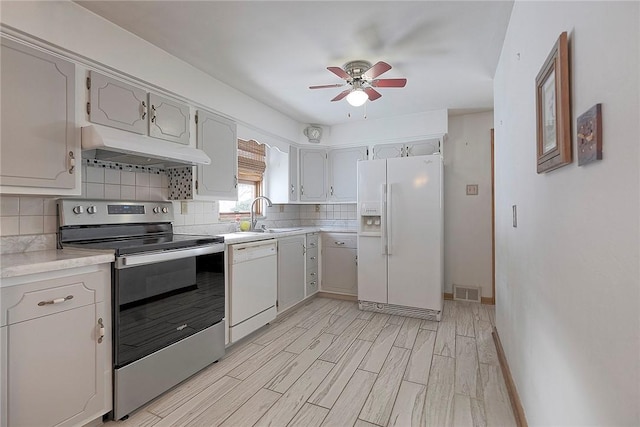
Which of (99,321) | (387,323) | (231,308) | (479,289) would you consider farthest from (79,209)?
(479,289)

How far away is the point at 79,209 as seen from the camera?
2.04 m

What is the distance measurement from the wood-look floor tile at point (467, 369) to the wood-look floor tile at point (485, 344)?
Answer: 5 cm

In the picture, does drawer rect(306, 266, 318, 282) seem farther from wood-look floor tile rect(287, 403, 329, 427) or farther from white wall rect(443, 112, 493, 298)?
wood-look floor tile rect(287, 403, 329, 427)

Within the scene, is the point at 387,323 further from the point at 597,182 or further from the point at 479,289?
the point at 597,182

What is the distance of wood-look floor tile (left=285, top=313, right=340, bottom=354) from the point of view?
2658mm

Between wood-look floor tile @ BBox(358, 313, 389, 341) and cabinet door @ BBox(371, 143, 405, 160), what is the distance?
204 centimetres

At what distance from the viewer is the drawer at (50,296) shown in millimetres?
1366

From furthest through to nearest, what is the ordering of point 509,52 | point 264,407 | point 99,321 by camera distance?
point 509,52, point 264,407, point 99,321

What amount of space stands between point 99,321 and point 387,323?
99.8 inches

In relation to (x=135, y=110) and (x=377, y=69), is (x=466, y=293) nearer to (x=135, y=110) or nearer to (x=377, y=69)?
(x=377, y=69)

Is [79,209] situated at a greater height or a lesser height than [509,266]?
greater

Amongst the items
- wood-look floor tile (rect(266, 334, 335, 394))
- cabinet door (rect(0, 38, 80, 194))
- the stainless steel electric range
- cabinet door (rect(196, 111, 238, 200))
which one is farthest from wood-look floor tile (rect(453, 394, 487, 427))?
cabinet door (rect(0, 38, 80, 194))

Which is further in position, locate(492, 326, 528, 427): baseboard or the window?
the window

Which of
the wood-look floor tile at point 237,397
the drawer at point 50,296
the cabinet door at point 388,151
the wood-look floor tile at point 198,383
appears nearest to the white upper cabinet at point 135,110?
the drawer at point 50,296
